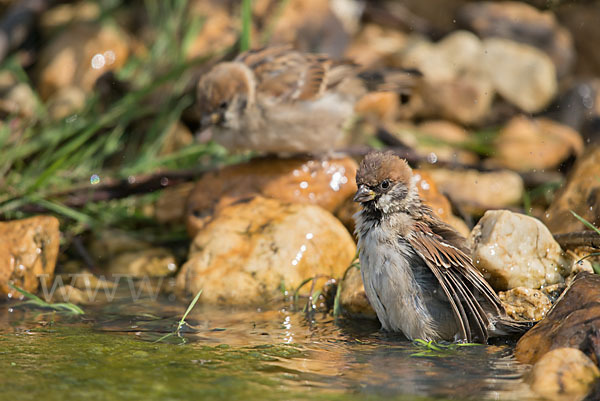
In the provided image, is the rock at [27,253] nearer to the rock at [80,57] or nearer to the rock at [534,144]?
the rock at [80,57]

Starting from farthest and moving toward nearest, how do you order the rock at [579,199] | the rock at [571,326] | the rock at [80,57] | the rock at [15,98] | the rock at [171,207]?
the rock at [80,57], the rock at [15,98], the rock at [171,207], the rock at [579,199], the rock at [571,326]

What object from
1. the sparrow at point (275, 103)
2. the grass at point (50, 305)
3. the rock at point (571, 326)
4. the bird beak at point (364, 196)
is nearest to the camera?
the rock at point (571, 326)

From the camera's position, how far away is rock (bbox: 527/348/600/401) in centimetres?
308

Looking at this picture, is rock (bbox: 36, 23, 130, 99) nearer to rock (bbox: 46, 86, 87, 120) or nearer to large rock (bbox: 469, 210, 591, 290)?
rock (bbox: 46, 86, 87, 120)

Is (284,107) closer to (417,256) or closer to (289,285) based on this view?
(289,285)

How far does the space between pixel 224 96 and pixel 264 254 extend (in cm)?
156

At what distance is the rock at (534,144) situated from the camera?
287 inches

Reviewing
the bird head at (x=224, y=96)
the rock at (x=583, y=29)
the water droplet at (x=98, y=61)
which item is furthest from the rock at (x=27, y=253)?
the rock at (x=583, y=29)

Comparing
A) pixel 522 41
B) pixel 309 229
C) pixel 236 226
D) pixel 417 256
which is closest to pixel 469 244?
pixel 417 256

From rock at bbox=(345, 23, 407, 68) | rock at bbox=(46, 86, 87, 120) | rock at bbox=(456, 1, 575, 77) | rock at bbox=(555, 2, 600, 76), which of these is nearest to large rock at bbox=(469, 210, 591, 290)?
rock at bbox=(345, 23, 407, 68)

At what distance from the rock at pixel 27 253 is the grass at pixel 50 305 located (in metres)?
0.26

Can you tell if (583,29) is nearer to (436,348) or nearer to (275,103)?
(275,103)

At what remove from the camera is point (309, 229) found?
5098 millimetres

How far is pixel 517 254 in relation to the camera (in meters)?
4.25
